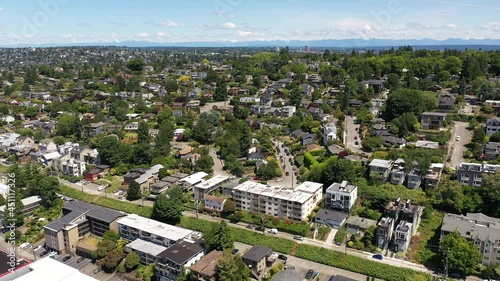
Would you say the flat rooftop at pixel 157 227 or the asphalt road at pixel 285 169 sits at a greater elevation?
the asphalt road at pixel 285 169

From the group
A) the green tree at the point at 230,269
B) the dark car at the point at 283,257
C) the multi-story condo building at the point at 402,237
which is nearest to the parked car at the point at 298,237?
the dark car at the point at 283,257

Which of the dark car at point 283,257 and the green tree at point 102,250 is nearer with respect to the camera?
the dark car at point 283,257

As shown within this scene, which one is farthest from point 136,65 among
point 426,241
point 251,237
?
point 426,241

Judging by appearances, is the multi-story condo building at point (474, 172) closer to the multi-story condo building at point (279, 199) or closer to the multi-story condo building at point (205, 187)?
the multi-story condo building at point (279, 199)

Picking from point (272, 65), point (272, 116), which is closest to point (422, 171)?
point (272, 116)

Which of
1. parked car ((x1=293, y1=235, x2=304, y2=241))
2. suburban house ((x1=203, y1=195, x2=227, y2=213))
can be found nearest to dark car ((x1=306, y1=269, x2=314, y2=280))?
parked car ((x1=293, y1=235, x2=304, y2=241))

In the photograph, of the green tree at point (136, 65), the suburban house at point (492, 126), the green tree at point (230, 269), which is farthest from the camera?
the green tree at point (136, 65)

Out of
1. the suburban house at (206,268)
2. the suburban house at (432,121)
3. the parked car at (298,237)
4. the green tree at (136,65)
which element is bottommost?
the parked car at (298,237)

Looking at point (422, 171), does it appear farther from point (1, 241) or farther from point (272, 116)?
point (1, 241)
